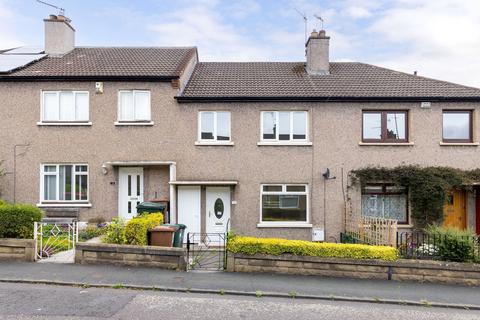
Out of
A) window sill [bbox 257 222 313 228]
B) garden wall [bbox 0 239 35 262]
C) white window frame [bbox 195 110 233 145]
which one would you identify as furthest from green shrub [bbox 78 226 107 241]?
window sill [bbox 257 222 313 228]

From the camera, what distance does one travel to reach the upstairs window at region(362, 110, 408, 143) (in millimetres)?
14461

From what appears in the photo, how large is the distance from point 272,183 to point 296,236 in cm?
A: 212

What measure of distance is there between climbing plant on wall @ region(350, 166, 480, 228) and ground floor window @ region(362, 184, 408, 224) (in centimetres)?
32

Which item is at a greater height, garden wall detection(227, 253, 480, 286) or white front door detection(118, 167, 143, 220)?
white front door detection(118, 167, 143, 220)

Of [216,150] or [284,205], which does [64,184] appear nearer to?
[216,150]

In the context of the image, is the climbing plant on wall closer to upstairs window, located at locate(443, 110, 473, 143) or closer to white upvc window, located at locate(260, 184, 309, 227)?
upstairs window, located at locate(443, 110, 473, 143)

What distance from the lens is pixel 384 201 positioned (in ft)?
47.0

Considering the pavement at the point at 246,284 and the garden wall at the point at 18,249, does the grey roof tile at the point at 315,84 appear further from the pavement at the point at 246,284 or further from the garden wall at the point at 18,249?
the pavement at the point at 246,284

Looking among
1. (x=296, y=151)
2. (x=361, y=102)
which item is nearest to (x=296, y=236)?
(x=296, y=151)

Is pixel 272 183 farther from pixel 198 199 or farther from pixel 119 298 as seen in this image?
pixel 119 298

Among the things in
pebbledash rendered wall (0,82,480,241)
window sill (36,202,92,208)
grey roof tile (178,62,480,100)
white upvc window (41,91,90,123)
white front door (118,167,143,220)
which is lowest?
window sill (36,202,92,208)

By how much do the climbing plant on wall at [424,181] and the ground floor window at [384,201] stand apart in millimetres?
325

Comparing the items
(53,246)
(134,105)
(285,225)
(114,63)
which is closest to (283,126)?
(285,225)

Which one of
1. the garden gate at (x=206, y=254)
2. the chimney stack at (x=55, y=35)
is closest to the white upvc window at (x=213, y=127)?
the garden gate at (x=206, y=254)
